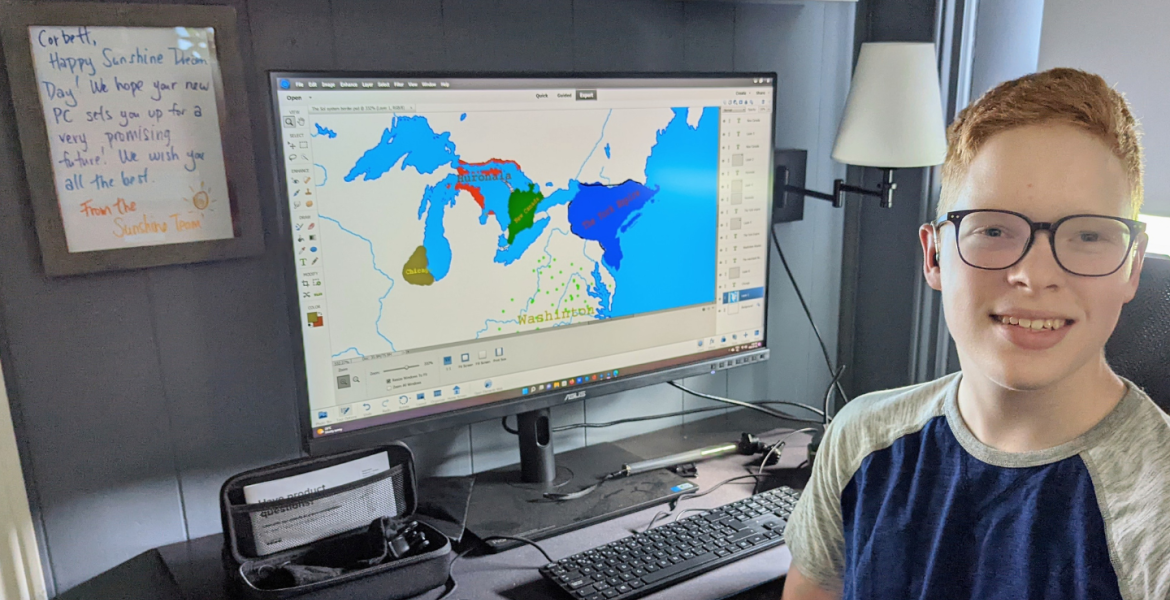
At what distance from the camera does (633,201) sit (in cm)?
126

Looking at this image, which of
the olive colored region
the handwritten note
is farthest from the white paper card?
the handwritten note

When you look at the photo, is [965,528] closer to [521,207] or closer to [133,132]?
[521,207]

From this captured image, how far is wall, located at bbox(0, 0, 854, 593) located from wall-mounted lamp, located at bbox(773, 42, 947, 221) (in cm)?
34

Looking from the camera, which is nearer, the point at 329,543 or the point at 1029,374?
the point at 1029,374

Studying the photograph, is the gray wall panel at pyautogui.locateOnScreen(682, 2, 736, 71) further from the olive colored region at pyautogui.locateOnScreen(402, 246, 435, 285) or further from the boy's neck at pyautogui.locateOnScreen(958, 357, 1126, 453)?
the boy's neck at pyautogui.locateOnScreen(958, 357, 1126, 453)

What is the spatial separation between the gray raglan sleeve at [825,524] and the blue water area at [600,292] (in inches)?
15.7

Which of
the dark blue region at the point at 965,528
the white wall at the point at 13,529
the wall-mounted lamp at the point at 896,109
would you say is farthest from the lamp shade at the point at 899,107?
the white wall at the point at 13,529

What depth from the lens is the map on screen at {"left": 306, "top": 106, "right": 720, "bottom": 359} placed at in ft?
3.54

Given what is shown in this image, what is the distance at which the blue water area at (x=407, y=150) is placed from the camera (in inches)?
42.1

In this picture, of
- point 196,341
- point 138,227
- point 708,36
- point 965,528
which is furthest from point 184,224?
point 965,528

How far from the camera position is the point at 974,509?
2.73 ft

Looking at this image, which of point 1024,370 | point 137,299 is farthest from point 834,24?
point 137,299

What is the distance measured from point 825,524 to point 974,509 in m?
0.19

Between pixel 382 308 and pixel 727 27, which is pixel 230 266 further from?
pixel 727 27
